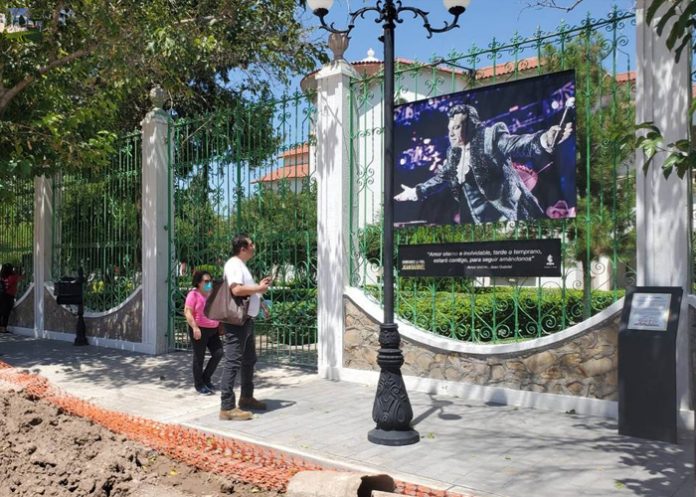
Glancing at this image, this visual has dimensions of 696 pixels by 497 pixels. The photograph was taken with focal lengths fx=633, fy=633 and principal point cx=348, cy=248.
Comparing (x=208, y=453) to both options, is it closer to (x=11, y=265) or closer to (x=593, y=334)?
(x=593, y=334)

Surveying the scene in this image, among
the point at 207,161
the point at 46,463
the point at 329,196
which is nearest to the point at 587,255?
the point at 329,196

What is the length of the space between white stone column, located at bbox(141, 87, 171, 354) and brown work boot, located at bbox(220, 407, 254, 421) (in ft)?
16.0

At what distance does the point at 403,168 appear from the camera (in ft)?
27.7

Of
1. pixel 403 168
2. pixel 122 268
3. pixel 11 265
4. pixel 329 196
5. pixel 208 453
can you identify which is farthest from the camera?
pixel 11 265

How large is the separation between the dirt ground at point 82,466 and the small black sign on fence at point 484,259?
3.78m

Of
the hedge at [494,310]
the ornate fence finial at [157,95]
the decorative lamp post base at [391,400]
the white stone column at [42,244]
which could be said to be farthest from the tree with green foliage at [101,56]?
the decorative lamp post base at [391,400]

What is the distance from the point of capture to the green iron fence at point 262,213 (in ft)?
31.5

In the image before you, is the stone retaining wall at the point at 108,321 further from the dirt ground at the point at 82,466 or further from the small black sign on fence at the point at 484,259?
the small black sign on fence at the point at 484,259

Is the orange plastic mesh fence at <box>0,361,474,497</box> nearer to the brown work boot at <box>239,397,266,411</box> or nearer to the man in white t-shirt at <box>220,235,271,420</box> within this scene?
the man in white t-shirt at <box>220,235,271,420</box>

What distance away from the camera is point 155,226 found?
11242mm

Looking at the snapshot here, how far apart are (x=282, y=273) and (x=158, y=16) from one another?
4506 mm

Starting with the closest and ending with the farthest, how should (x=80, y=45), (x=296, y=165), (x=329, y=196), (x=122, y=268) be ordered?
(x=329, y=196)
(x=296, y=165)
(x=80, y=45)
(x=122, y=268)

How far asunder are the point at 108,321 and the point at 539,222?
8.81 m

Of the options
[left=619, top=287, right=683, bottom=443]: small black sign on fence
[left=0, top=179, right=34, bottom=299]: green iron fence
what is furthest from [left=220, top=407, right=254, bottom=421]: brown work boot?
[left=0, top=179, right=34, bottom=299]: green iron fence
